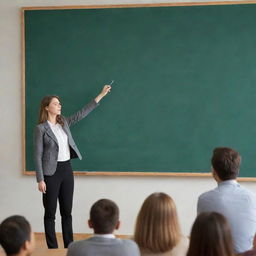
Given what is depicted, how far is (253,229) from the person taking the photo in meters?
2.60

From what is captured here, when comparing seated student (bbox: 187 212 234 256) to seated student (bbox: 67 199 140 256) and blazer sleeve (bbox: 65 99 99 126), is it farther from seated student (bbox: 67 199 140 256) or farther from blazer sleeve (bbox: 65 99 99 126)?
blazer sleeve (bbox: 65 99 99 126)

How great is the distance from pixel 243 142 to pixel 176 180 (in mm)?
794

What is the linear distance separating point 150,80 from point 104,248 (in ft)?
9.59

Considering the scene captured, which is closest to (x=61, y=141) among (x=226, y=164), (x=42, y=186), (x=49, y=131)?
(x=49, y=131)

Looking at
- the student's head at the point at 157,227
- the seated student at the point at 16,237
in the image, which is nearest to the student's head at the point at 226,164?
the student's head at the point at 157,227

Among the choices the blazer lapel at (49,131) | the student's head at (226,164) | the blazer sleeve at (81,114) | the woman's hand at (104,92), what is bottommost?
the student's head at (226,164)

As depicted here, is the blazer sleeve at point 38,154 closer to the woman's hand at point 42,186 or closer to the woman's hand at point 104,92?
the woman's hand at point 42,186

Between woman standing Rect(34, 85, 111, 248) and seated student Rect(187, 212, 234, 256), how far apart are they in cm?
268

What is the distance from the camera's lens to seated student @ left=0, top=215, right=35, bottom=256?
2.06 m

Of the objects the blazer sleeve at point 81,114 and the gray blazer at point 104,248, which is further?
the blazer sleeve at point 81,114

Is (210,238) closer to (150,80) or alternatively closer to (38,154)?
(38,154)

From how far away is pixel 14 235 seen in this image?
2064 mm

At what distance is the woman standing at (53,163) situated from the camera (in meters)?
4.39

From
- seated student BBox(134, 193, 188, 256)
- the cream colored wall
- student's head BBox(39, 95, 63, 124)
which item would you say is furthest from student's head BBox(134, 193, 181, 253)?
the cream colored wall
